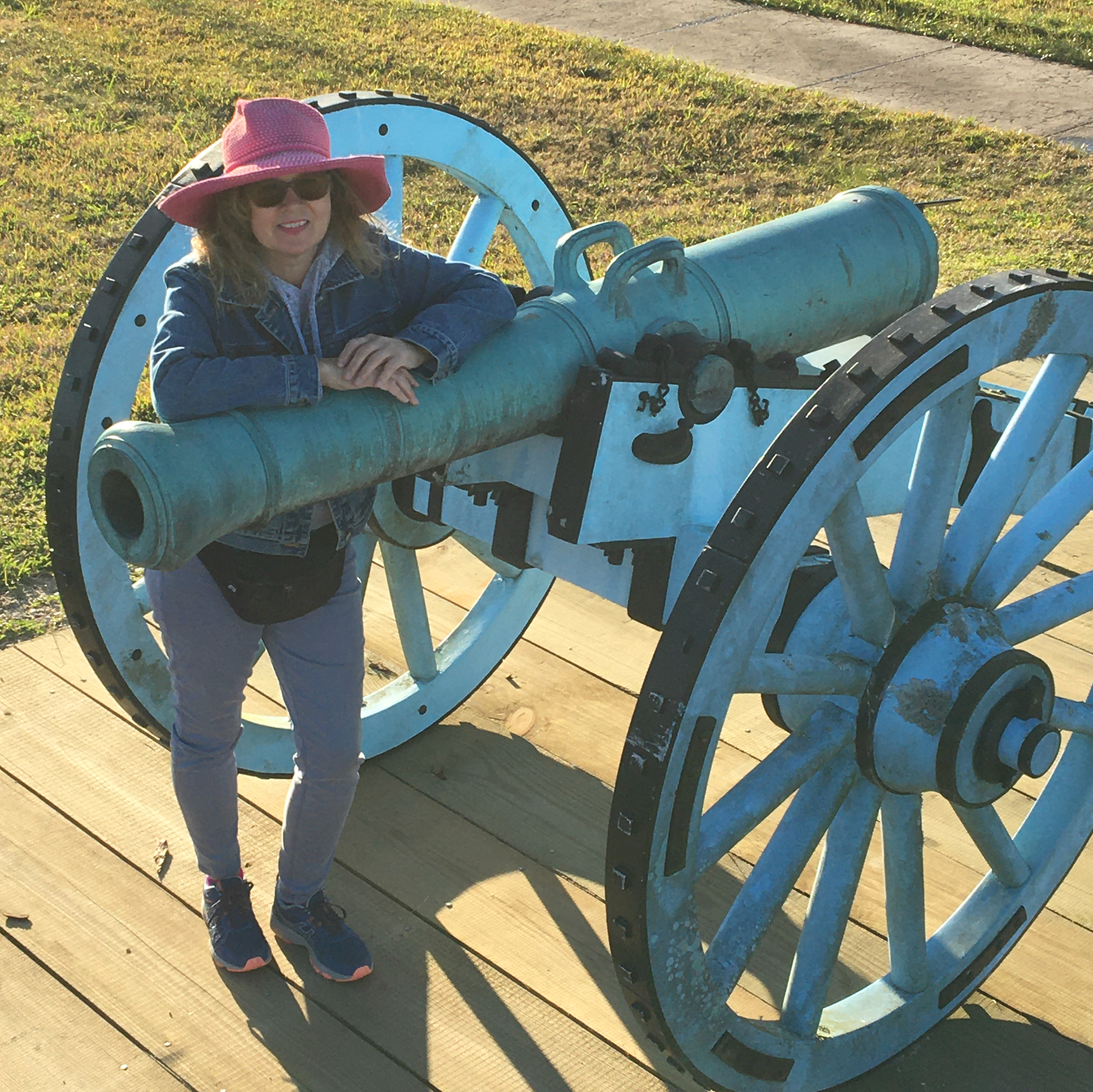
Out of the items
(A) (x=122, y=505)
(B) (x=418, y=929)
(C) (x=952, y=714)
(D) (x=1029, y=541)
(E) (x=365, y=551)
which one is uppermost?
(A) (x=122, y=505)

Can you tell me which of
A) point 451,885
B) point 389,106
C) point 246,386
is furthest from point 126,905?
point 389,106

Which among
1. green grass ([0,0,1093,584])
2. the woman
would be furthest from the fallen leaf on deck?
green grass ([0,0,1093,584])

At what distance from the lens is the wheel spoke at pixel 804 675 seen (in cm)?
187

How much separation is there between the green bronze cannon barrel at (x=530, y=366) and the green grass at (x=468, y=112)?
8.83 ft

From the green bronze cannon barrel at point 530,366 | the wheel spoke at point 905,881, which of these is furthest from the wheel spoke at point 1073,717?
the green bronze cannon barrel at point 530,366

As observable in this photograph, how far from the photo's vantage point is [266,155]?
1.98 m

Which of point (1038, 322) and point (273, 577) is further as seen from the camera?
point (273, 577)

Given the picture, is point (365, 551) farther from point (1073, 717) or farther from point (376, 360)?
point (1073, 717)

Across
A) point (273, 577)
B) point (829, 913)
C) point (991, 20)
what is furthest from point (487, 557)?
point (991, 20)

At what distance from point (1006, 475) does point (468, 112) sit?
570 cm

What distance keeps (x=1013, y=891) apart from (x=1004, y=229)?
428 cm

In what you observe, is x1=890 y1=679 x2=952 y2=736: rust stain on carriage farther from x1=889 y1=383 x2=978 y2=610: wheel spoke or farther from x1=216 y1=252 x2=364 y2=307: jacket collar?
x1=216 y1=252 x2=364 y2=307: jacket collar

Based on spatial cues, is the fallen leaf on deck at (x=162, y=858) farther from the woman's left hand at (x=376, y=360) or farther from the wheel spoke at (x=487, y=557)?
the woman's left hand at (x=376, y=360)

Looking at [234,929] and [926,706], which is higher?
[926,706]
